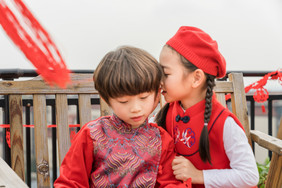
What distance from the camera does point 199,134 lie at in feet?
4.46

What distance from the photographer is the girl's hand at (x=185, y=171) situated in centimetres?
128

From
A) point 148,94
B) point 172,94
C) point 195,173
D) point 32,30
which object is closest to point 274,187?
point 195,173

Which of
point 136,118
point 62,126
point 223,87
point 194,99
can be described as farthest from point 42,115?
point 223,87

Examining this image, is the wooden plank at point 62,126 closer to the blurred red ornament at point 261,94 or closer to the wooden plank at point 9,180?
the wooden plank at point 9,180

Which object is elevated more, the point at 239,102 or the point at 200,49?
the point at 200,49

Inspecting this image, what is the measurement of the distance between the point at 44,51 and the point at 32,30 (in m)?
0.09

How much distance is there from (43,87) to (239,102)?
45.6 inches

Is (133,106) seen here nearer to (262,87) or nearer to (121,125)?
(121,125)

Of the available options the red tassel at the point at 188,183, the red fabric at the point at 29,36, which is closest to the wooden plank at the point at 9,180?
the red fabric at the point at 29,36

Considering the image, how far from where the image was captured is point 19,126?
1.61 meters

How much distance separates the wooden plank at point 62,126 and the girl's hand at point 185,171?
0.64 metres

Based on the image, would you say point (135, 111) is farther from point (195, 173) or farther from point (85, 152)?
point (195, 173)

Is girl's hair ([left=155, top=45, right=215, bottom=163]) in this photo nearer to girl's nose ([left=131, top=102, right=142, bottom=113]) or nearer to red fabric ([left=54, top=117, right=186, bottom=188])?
red fabric ([left=54, top=117, right=186, bottom=188])

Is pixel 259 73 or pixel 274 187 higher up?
pixel 259 73
